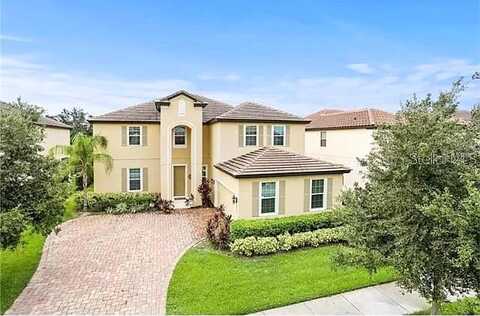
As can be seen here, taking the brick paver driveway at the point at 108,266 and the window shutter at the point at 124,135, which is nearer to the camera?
the brick paver driveway at the point at 108,266

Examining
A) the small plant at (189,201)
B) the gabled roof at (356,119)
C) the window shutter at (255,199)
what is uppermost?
the gabled roof at (356,119)

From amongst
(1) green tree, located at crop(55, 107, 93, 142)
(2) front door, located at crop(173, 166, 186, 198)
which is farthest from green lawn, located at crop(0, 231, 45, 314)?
(1) green tree, located at crop(55, 107, 93, 142)

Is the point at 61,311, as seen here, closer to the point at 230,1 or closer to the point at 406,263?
the point at 406,263

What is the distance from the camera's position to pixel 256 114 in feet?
71.4

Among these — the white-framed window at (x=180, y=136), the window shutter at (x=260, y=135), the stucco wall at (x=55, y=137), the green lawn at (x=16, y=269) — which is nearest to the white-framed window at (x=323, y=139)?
the window shutter at (x=260, y=135)

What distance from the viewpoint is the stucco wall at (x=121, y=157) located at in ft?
71.8

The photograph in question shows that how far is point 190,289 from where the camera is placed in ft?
33.8

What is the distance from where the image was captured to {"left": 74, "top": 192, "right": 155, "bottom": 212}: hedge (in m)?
20.5

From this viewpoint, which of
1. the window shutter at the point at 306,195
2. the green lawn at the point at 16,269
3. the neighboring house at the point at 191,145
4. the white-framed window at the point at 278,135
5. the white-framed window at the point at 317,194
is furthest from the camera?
the white-framed window at the point at 278,135

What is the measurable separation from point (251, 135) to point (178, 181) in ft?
20.8

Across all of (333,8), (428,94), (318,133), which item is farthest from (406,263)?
(318,133)

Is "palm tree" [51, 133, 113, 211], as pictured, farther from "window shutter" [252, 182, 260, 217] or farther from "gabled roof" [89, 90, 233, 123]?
"window shutter" [252, 182, 260, 217]

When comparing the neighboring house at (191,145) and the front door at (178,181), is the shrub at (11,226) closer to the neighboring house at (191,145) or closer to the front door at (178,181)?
the neighboring house at (191,145)

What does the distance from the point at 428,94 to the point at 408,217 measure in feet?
9.82
